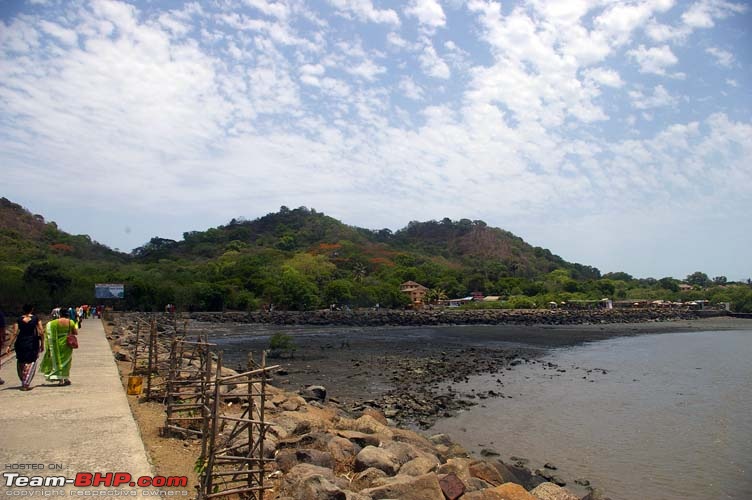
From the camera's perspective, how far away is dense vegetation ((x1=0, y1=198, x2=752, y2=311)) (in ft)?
204

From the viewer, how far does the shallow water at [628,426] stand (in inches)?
455

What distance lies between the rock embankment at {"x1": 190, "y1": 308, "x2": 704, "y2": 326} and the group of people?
164 feet

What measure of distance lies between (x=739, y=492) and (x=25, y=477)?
496 inches

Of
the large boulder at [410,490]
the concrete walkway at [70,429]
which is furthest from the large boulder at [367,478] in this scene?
the concrete walkway at [70,429]

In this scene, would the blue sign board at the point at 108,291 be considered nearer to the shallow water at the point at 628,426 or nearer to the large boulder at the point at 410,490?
the shallow water at the point at 628,426

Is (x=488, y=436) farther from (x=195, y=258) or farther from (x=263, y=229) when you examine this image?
(x=263, y=229)

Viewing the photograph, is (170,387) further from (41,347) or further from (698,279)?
(698,279)

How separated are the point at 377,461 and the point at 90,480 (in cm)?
402

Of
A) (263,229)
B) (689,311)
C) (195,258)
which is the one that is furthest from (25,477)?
(263,229)

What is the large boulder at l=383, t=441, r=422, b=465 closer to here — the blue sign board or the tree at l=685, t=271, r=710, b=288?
the blue sign board

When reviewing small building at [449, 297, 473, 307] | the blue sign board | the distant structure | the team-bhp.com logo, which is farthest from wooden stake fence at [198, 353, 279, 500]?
the distant structure

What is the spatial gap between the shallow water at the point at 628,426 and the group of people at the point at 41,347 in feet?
30.6

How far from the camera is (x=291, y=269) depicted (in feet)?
294

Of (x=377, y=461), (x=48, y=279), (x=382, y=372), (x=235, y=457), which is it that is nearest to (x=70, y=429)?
(x=235, y=457)
